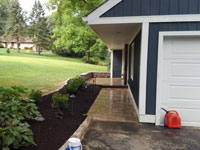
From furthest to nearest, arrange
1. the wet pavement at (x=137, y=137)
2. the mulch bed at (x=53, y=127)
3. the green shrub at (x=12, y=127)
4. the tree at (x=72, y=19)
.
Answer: the tree at (x=72, y=19), the wet pavement at (x=137, y=137), the mulch bed at (x=53, y=127), the green shrub at (x=12, y=127)

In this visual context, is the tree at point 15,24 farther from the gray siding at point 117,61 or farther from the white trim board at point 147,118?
the white trim board at point 147,118

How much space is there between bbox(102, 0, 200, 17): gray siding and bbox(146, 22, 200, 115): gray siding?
28cm

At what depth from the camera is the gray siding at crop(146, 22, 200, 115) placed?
3.85 metres

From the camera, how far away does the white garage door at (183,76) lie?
3971 mm

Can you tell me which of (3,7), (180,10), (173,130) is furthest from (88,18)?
(3,7)

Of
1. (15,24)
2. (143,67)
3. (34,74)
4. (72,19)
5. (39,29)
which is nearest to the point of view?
(143,67)

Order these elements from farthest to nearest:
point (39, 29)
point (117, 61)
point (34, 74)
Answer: point (39, 29) → point (117, 61) → point (34, 74)

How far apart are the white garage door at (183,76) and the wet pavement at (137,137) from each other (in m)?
0.45

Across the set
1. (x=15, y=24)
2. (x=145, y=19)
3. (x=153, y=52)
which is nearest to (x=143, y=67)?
(x=153, y=52)

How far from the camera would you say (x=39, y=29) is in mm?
37375

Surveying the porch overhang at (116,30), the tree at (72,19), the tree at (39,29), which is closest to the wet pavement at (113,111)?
the porch overhang at (116,30)

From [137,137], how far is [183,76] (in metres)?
1.84

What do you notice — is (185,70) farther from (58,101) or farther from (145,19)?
(58,101)

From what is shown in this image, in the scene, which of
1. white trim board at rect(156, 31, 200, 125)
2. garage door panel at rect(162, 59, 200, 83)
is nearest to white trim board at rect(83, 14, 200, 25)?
white trim board at rect(156, 31, 200, 125)
